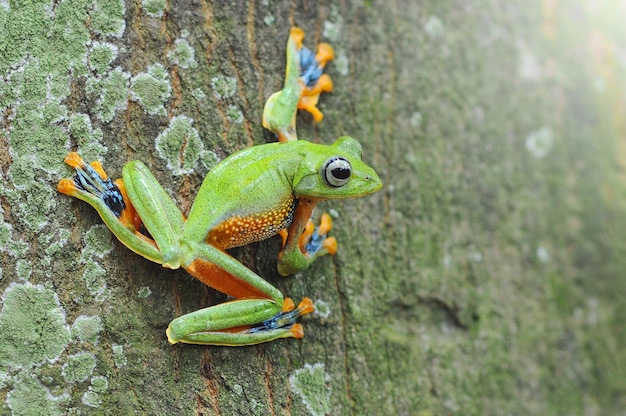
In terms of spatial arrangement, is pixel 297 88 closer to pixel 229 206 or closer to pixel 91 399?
pixel 229 206

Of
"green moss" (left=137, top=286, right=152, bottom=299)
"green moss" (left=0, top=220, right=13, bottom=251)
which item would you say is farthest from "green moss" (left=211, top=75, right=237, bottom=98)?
"green moss" (left=0, top=220, right=13, bottom=251)

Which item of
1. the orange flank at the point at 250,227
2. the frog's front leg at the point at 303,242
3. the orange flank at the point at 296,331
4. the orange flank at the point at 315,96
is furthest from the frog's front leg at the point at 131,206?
the orange flank at the point at 315,96

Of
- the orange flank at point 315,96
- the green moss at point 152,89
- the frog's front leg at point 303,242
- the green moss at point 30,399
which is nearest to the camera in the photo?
the green moss at point 30,399

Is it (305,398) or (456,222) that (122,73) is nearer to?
(305,398)

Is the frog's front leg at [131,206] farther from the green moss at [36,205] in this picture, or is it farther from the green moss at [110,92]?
the green moss at [110,92]

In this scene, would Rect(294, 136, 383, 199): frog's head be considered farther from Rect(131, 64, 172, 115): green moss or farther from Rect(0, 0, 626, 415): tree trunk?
Rect(131, 64, 172, 115): green moss

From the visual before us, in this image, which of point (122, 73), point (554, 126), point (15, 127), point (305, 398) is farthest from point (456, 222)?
point (15, 127)
